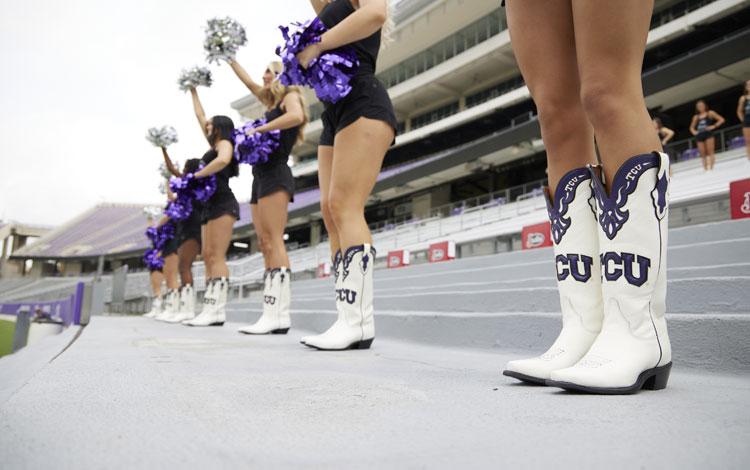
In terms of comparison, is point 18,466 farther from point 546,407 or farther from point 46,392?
point 546,407

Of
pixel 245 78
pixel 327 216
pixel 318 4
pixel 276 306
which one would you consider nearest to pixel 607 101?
pixel 327 216

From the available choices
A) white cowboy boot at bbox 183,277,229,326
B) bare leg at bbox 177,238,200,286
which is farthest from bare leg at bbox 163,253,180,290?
white cowboy boot at bbox 183,277,229,326

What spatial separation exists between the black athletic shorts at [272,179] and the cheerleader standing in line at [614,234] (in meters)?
2.34

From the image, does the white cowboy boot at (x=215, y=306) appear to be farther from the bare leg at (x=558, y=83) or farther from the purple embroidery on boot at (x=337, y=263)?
the bare leg at (x=558, y=83)

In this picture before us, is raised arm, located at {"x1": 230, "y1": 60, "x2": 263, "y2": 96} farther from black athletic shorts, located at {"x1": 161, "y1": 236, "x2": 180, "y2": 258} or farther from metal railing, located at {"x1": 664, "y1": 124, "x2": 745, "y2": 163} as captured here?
metal railing, located at {"x1": 664, "y1": 124, "x2": 745, "y2": 163}

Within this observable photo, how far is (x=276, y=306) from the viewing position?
316 centimetres

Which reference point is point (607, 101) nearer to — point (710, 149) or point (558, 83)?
point (558, 83)

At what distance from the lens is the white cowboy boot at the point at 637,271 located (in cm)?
100

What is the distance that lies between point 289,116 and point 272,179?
0.47m

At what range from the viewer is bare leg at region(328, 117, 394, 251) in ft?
6.70

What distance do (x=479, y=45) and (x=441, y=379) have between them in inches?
826

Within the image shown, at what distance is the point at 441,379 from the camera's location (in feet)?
3.63

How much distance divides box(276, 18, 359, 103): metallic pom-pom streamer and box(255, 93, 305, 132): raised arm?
2.98 ft

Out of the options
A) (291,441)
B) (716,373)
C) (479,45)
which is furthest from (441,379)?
(479,45)
